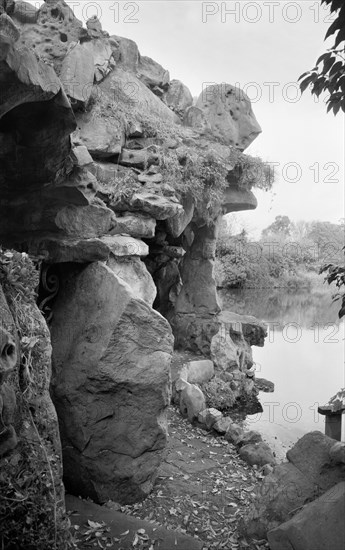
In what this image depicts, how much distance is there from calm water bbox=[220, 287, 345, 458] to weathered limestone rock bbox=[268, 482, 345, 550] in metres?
3.97

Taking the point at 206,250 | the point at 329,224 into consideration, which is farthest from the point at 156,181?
the point at 329,224

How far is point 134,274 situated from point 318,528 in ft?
14.1

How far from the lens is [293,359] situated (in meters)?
13.7

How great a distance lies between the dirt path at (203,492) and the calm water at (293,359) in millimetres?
1304

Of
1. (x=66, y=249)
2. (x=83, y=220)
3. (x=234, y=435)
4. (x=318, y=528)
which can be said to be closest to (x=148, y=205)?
(x=83, y=220)

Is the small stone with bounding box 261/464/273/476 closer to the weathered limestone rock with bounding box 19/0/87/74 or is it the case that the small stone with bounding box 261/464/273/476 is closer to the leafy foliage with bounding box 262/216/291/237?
the weathered limestone rock with bounding box 19/0/87/74

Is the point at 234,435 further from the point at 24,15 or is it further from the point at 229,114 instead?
the point at 24,15

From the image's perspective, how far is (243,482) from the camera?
5035 millimetres

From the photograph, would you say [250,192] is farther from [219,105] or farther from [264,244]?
[264,244]

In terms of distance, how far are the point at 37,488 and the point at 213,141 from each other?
897cm

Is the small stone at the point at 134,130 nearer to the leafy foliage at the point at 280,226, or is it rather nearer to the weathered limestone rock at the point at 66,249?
the weathered limestone rock at the point at 66,249

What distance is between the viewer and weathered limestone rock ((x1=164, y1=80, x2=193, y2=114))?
440 inches

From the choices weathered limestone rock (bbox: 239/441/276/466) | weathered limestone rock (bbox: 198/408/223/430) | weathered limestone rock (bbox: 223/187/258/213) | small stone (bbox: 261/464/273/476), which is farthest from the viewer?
weathered limestone rock (bbox: 223/187/258/213)

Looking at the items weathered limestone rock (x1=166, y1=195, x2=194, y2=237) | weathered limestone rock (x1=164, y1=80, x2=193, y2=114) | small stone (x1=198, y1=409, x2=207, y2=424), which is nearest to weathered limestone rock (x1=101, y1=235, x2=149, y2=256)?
weathered limestone rock (x1=166, y1=195, x2=194, y2=237)
